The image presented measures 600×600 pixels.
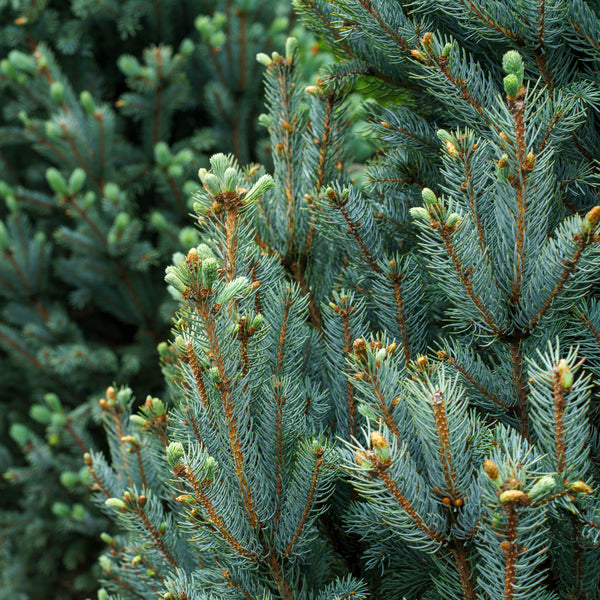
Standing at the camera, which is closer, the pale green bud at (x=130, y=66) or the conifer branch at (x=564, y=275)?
the conifer branch at (x=564, y=275)

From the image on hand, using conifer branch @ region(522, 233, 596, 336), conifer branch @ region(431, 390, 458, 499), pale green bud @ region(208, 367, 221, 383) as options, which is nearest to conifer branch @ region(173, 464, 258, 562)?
pale green bud @ region(208, 367, 221, 383)

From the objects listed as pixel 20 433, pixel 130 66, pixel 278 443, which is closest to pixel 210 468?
pixel 278 443

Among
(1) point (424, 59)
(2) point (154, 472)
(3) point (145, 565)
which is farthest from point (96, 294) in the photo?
(1) point (424, 59)

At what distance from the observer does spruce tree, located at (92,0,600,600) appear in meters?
0.79

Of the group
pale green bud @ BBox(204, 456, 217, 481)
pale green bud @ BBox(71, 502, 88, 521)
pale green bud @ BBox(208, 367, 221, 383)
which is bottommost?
pale green bud @ BBox(71, 502, 88, 521)

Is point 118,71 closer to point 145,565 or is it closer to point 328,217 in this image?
point 328,217

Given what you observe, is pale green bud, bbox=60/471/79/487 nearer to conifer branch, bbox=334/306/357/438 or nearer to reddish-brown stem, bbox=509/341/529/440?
conifer branch, bbox=334/306/357/438

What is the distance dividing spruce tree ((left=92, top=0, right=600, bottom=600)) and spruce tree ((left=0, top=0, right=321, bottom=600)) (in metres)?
1.44

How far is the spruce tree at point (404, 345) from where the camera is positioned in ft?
2.58

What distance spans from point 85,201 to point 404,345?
1.97 meters

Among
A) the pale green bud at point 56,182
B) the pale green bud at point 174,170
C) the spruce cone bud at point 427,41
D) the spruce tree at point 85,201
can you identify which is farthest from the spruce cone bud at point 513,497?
the pale green bud at point 56,182

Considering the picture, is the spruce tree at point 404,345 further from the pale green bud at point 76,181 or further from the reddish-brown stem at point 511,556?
the pale green bud at point 76,181

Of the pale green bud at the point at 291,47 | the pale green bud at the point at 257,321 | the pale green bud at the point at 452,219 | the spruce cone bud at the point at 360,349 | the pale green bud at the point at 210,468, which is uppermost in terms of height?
the pale green bud at the point at 291,47

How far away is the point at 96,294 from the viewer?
2.89 m
